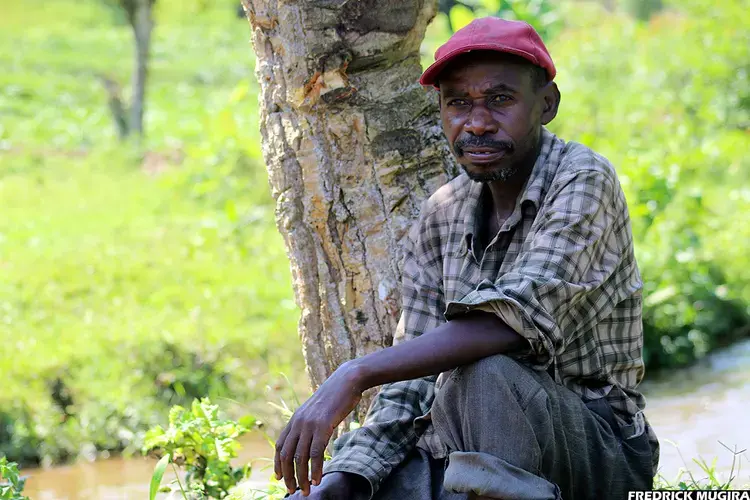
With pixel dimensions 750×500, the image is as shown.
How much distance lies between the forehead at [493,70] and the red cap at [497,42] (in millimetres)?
35

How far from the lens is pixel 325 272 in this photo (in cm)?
316

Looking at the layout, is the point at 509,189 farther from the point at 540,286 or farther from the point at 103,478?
the point at 103,478

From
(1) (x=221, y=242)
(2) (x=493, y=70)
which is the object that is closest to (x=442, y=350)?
(2) (x=493, y=70)

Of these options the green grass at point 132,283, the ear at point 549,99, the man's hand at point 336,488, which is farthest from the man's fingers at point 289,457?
the green grass at point 132,283

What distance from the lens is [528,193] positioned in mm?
2539

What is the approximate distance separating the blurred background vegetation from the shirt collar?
118cm

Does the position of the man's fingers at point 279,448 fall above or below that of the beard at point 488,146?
below

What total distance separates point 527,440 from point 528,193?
2.18 feet

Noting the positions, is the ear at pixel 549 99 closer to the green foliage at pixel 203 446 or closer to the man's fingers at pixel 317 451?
the man's fingers at pixel 317 451

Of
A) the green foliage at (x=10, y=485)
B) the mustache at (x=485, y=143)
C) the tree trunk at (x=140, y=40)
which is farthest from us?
the tree trunk at (x=140, y=40)

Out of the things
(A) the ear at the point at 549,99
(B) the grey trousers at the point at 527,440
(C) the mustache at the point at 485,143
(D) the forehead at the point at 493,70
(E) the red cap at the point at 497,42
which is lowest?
(B) the grey trousers at the point at 527,440

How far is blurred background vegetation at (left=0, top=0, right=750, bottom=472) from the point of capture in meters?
5.23

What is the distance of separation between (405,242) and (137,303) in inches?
158

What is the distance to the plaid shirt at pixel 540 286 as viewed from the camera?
230cm
